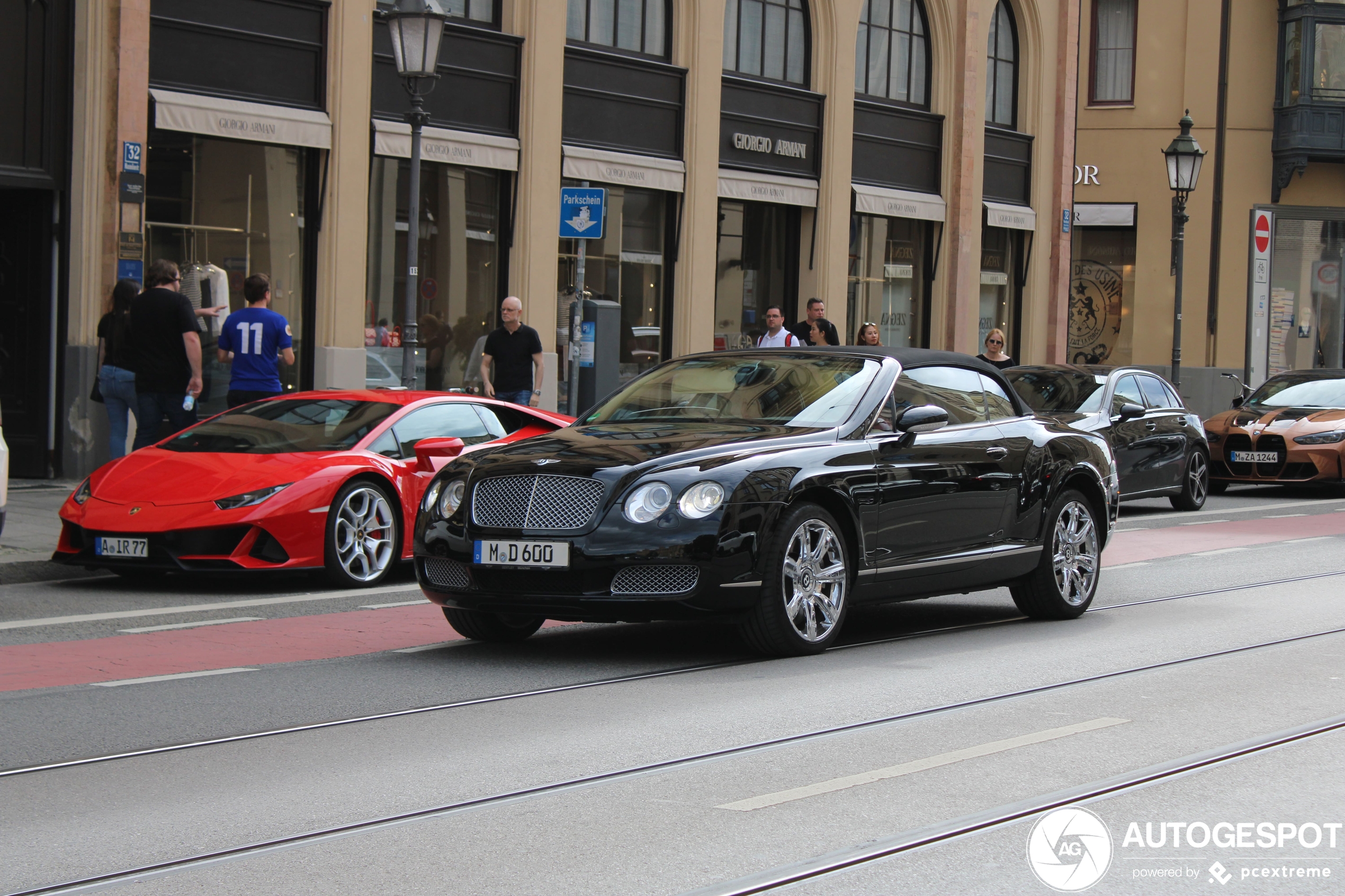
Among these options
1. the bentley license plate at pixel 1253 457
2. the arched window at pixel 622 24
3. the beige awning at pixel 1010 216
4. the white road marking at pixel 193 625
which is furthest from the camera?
the beige awning at pixel 1010 216

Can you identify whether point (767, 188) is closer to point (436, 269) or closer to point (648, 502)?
point (436, 269)

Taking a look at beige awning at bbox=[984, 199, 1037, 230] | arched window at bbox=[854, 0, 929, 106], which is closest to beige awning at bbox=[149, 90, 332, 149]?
arched window at bbox=[854, 0, 929, 106]

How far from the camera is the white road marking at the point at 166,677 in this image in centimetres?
750

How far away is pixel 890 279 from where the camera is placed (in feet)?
91.1

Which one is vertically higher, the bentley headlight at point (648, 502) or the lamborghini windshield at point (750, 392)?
the lamborghini windshield at point (750, 392)

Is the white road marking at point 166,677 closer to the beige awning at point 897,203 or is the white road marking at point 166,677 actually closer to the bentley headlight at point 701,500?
the bentley headlight at point 701,500

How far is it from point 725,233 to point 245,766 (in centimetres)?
1912

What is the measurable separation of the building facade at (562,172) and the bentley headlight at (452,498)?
952 centimetres

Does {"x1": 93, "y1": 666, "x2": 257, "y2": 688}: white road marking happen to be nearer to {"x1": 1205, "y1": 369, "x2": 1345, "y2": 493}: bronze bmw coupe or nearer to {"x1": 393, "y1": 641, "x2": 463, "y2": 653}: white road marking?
{"x1": 393, "y1": 641, "x2": 463, "y2": 653}: white road marking

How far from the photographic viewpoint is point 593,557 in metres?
7.67

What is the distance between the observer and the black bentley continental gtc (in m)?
7.71

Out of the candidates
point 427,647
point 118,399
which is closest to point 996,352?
point 118,399

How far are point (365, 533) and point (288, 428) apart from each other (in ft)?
3.28
